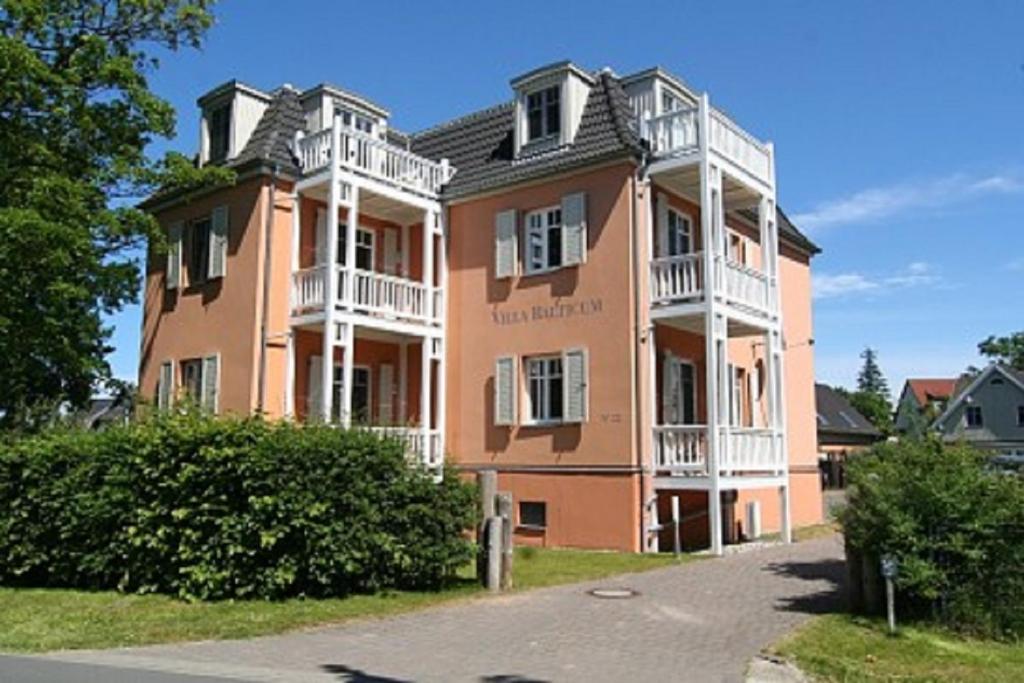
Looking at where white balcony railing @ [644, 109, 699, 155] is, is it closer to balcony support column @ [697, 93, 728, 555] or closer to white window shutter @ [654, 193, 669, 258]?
balcony support column @ [697, 93, 728, 555]

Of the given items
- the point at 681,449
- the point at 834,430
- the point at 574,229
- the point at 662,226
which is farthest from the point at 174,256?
the point at 834,430

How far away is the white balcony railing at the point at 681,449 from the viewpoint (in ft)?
60.4

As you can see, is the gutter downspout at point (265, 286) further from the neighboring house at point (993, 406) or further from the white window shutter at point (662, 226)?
the neighboring house at point (993, 406)

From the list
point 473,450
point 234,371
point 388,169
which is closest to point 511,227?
point 388,169

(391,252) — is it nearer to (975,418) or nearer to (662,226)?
(662,226)

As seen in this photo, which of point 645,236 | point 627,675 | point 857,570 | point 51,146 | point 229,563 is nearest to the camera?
point 627,675

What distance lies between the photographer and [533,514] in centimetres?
2020

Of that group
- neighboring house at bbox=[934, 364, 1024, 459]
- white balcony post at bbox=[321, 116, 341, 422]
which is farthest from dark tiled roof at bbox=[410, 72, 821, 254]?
neighboring house at bbox=[934, 364, 1024, 459]

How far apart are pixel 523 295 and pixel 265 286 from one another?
5856 mm

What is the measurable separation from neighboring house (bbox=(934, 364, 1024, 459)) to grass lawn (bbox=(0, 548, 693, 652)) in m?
58.9

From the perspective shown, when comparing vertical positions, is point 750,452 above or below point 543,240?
below

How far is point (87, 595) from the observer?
13.1 metres

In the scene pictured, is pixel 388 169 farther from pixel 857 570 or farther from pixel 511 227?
pixel 857 570

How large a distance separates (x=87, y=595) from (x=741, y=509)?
14.4 m
